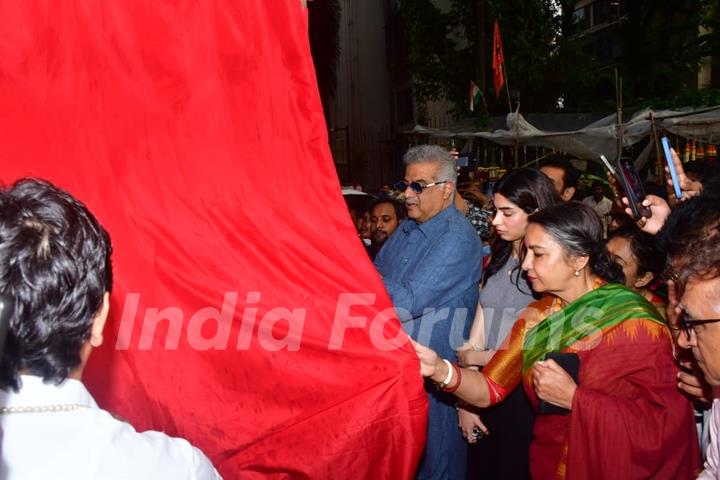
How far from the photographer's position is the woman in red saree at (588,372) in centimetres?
226

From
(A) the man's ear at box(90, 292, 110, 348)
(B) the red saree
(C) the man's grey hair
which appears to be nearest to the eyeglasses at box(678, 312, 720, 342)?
(B) the red saree

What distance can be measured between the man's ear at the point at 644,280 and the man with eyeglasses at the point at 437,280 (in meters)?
0.74

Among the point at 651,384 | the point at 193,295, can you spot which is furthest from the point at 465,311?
the point at 193,295

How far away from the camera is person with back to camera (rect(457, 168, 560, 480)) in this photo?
112 inches

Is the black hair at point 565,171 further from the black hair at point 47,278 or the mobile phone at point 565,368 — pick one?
the black hair at point 47,278

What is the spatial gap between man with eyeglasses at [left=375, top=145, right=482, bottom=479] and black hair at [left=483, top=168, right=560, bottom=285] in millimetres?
210

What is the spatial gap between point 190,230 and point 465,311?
1664mm

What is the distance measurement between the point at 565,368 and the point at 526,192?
3.35 ft

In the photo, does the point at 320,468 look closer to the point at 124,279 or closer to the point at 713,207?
the point at 124,279

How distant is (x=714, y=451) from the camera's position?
1.88 meters

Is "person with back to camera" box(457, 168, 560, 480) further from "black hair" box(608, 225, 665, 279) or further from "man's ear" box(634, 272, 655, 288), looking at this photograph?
"man's ear" box(634, 272, 655, 288)

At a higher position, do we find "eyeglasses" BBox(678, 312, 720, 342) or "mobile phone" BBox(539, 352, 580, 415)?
"eyeglasses" BBox(678, 312, 720, 342)

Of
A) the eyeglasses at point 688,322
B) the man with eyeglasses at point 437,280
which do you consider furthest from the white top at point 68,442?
the man with eyeglasses at point 437,280

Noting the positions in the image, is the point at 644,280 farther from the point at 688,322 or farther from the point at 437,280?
the point at 688,322
